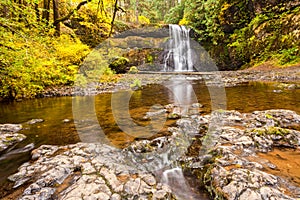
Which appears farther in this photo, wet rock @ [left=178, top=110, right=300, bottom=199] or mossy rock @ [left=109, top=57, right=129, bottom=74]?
mossy rock @ [left=109, top=57, right=129, bottom=74]

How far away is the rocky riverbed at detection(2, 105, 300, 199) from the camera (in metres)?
1.71

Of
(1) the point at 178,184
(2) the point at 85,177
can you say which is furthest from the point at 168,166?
(2) the point at 85,177

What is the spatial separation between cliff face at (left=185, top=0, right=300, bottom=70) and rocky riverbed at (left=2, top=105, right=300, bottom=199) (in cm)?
1194

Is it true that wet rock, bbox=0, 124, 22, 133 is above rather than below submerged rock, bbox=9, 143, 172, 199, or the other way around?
above

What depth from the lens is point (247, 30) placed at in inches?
599

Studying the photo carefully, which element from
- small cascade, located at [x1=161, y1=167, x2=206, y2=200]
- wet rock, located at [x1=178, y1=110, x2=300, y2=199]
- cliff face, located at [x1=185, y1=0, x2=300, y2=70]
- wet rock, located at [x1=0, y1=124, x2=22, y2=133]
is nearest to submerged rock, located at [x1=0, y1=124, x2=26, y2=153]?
wet rock, located at [x1=0, y1=124, x2=22, y2=133]

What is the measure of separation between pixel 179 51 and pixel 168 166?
17399 millimetres

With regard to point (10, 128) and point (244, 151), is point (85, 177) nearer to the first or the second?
point (244, 151)

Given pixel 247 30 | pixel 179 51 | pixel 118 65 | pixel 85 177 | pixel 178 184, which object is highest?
pixel 247 30

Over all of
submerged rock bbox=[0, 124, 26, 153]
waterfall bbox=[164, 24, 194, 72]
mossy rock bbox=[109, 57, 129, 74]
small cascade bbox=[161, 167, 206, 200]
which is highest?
waterfall bbox=[164, 24, 194, 72]

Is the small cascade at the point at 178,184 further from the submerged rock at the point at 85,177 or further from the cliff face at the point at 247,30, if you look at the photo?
the cliff face at the point at 247,30

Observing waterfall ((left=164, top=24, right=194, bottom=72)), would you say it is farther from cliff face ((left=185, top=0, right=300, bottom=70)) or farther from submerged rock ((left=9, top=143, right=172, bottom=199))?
submerged rock ((left=9, top=143, right=172, bottom=199))

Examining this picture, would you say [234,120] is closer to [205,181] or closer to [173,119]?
[173,119]

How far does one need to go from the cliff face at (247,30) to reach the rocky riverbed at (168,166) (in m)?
11.9
